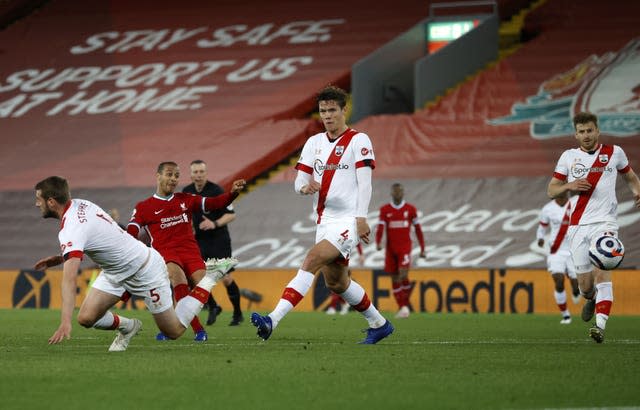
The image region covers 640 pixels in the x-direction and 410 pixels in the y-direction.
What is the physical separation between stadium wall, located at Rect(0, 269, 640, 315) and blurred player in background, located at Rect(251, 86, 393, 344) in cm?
1040

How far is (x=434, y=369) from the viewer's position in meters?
8.76

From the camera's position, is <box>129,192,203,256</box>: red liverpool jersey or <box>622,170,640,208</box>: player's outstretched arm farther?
<box>129,192,203,256</box>: red liverpool jersey

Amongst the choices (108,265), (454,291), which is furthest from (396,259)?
(108,265)

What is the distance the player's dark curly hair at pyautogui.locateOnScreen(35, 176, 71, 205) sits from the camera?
954 cm

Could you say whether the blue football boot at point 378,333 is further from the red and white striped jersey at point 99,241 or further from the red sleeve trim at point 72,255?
the red sleeve trim at point 72,255

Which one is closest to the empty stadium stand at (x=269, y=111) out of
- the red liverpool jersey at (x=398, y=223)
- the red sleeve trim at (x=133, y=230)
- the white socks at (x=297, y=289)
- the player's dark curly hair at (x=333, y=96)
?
the red liverpool jersey at (x=398, y=223)

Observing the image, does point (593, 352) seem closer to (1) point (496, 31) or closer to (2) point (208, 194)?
(2) point (208, 194)

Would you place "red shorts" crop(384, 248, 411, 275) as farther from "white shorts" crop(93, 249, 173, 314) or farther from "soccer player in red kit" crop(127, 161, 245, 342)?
"white shorts" crop(93, 249, 173, 314)

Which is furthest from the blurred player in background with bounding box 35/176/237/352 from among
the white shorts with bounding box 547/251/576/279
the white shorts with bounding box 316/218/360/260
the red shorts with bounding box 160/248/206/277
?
the white shorts with bounding box 547/251/576/279

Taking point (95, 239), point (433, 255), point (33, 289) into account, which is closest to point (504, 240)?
point (433, 255)

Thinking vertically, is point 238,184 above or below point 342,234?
above

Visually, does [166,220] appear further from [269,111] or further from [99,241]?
[269,111]

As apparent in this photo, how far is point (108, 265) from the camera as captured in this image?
10430mm

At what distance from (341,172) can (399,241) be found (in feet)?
31.9
